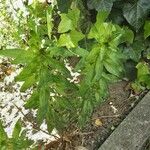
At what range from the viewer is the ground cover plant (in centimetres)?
237

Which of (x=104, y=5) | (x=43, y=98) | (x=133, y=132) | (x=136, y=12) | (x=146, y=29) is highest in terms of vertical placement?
(x=104, y=5)

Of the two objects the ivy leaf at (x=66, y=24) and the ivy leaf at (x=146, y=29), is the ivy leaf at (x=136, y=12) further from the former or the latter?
the ivy leaf at (x=66, y=24)

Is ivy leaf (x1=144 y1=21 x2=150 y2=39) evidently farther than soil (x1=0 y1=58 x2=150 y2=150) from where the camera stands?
No

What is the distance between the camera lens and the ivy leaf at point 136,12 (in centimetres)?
282

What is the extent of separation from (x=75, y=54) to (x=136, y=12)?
649 mm

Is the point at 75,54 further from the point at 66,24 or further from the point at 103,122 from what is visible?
the point at 103,122

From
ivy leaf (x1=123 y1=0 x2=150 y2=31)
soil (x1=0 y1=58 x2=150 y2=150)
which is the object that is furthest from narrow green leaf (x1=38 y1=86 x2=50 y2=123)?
ivy leaf (x1=123 y1=0 x2=150 y2=31)

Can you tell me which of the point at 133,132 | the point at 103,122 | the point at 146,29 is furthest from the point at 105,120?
the point at 146,29

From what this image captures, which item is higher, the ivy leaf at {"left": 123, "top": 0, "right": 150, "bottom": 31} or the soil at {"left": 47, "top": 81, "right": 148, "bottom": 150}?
the ivy leaf at {"left": 123, "top": 0, "right": 150, "bottom": 31}

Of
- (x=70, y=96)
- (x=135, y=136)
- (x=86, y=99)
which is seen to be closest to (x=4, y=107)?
(x=70, y=96)

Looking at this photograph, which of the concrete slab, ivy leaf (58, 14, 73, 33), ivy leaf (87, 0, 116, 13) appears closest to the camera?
ivy leaf (58, 14, 73, 33)

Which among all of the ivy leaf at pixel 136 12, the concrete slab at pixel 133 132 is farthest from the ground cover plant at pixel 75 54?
the concrete slab at pixel 133 132

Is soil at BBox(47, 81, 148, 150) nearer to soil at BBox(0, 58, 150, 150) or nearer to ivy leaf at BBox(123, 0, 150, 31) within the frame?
soil at BBox(0, 58, 150, 150)

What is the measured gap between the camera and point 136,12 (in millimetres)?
2840
